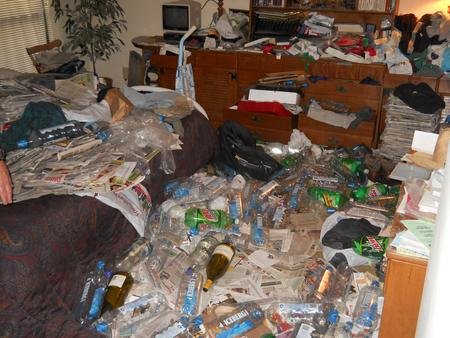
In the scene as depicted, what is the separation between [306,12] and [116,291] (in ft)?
9.53

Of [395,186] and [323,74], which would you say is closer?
[395,186]

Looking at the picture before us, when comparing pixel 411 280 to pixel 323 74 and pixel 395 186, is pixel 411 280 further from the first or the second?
pixel 323 74

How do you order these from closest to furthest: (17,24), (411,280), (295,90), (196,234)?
1. (411,280)
2. (196,234)
3. (295,90)
4. (17,24)

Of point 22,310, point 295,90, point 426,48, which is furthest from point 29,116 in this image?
point 426,48

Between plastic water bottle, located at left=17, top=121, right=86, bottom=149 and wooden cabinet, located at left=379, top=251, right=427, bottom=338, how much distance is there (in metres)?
1.56

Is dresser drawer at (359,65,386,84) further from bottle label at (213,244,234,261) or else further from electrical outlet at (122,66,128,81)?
electrical outlet at (122,66,128,81)

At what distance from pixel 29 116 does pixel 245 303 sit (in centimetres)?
135

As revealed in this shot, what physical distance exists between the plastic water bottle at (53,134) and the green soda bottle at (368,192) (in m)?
1.58

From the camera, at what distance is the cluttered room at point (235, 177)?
5.16 ft

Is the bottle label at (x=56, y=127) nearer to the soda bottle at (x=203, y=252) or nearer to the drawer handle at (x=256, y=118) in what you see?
the soda bottle at (x=203, y=252)

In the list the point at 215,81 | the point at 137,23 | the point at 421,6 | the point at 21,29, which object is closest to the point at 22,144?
the point at 215,81

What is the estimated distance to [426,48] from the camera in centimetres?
325

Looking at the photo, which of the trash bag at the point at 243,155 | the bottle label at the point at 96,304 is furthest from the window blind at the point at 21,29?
the bottle label at the point at 96,304

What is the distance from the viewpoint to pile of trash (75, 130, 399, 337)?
1.75 meters
